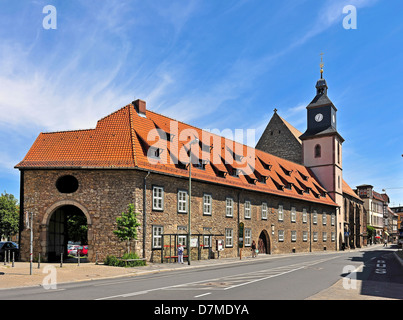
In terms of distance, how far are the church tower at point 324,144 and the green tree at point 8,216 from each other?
1870 inches

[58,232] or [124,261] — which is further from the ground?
[58,232]

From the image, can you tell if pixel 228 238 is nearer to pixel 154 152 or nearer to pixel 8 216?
pixel 154 152

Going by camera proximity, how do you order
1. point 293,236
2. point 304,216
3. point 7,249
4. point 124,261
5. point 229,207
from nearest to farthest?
point 124,261, point 7,249, point 229,207, point 293,236, point 304,216

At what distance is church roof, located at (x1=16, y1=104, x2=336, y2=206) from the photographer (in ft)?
93.2

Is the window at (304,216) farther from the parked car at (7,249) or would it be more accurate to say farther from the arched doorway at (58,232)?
the parked car at (7,249)

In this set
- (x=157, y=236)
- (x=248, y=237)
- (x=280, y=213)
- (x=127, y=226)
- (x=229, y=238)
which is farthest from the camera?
(x=280, y=213)

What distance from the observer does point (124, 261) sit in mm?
25125

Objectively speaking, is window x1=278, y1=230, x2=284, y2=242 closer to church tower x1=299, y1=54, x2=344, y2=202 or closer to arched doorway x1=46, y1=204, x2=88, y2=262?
church tower x1=299, y1=54, x2=344, y2=202

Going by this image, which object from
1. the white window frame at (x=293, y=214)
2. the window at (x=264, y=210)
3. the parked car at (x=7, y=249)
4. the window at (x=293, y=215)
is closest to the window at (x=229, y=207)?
the window at (x=264, y=210)

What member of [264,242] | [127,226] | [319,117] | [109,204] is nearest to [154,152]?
[109,204]

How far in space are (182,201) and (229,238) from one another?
23.4 ft

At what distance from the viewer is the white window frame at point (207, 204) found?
109 feet
